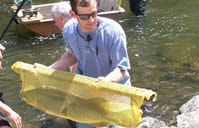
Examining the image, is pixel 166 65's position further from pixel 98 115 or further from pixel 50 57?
pixel 98 115

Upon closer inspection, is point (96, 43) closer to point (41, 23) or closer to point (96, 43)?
point (96, 43)

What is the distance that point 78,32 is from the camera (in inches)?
120

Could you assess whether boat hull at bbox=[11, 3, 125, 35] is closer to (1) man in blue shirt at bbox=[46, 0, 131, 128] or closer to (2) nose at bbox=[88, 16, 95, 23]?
(1) man in blue shirt at bbox=[46, 0, 131, 128]

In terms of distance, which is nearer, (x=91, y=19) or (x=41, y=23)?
(x=91, y=19)

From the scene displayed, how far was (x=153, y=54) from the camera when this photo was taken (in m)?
8.00

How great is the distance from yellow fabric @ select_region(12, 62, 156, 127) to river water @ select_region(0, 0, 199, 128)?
2.12 m

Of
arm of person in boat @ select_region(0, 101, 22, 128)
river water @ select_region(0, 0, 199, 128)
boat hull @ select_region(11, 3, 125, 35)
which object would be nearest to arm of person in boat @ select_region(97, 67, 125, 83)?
arm of person in boat @ select_region(0, 101, 22, 128)

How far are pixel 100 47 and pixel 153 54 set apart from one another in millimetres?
5225

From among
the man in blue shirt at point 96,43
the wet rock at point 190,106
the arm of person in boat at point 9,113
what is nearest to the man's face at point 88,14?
the man in blue shirt at point 96,43

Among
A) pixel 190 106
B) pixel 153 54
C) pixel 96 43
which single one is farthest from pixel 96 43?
pixel 153 54

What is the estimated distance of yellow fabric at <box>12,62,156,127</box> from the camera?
8.71 feet

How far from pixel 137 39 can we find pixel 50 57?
2.39 meters

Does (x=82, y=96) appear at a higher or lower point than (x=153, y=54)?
higher

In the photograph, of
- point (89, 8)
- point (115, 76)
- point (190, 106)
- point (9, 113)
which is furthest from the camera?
Answer: point (190, 106)
